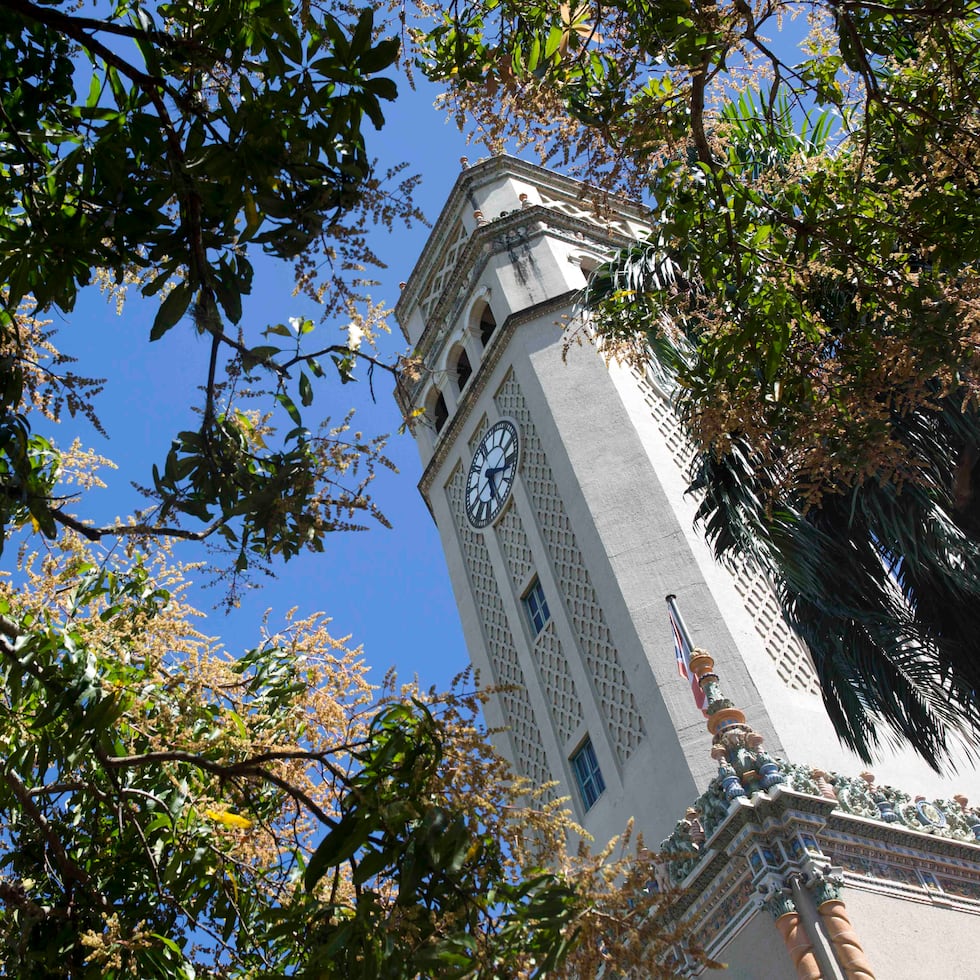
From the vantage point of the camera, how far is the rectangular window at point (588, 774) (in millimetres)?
16094

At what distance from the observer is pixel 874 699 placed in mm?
10703

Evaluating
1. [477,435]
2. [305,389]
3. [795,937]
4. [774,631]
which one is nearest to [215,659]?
[305,389]

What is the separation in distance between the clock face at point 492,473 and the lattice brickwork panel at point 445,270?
16.2ft

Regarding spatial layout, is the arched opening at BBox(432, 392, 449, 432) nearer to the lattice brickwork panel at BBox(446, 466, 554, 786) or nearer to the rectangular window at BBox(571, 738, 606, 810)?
the lattice brickwork panel at BBox(446, 466, 554, 786)

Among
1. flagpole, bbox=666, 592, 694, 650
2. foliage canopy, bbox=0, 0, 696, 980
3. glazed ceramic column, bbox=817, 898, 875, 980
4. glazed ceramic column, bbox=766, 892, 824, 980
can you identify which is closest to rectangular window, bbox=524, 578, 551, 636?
flagpole, bbox=666, 592, 694, 650

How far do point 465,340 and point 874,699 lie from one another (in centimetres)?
1449

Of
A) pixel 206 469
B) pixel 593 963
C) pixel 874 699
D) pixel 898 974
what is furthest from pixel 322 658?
pixel 898 974

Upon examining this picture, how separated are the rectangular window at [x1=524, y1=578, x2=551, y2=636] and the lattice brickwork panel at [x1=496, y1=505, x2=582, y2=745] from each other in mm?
153

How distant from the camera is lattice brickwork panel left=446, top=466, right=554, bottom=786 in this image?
1801 centimetres

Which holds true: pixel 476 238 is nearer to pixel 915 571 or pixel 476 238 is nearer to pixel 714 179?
pixel 915 571

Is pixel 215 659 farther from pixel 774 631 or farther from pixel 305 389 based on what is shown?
pixel 774 631

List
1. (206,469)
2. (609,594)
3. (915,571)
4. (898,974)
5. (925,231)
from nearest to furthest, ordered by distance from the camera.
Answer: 1. (206,469)
2. (925,231)
3. (915,571)
4. (898,974)
5. (609,594)

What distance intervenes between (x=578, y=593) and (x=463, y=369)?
330 inches

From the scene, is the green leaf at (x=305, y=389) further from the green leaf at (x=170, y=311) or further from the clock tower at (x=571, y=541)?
the clock tower at (x=571, y=541)
